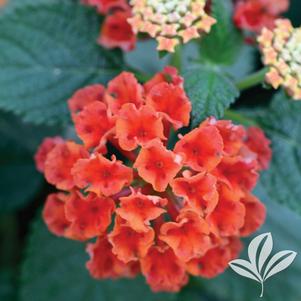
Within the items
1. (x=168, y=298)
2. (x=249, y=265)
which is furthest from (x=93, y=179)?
(x=168, y=298)

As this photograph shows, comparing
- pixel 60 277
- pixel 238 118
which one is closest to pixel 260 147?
pixel 238 118

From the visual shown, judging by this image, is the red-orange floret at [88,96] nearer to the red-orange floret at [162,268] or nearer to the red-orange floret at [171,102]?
the red-orange floret at [171,102]

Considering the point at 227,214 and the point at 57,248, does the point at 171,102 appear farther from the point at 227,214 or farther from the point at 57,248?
the point at 57,248

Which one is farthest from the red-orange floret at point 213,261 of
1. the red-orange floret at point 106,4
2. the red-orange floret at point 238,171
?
the red-orange floret at point 106,4

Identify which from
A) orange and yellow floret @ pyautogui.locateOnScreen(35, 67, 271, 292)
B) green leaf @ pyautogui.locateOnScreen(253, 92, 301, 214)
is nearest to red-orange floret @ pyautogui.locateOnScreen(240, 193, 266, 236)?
orange and yellow floret @ pyautogui.locateOnScreen(35, 67, 271, 292)

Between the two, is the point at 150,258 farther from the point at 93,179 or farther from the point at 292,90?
the point at 292,90
